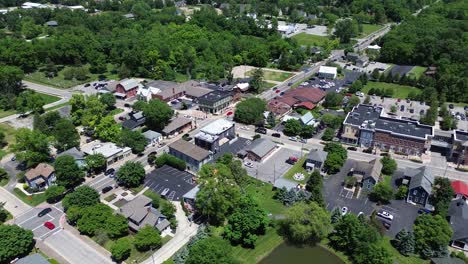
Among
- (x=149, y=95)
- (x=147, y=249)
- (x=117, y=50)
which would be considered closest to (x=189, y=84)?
(x=149, y=95)

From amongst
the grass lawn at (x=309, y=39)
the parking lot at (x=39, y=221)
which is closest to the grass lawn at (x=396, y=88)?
the grass lawn at (x=309, y=39)

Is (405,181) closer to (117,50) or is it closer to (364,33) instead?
(117,50)

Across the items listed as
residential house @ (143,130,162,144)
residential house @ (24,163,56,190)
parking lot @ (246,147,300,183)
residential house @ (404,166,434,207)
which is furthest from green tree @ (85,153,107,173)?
residential house @ (404,166,434,207)

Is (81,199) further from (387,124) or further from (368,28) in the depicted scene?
(368,28)

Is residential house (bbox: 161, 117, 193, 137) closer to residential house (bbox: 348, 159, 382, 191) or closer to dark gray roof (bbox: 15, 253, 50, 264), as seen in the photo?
residential house (bbox: 348, 159, 382, 191)

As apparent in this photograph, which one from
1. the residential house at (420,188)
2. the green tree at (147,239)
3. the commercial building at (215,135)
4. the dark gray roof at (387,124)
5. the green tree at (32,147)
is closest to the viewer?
the green tree at (147,239)

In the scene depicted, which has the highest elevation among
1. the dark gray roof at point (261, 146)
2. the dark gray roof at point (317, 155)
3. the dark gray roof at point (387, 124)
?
the dark gray roof at point (387, 124)

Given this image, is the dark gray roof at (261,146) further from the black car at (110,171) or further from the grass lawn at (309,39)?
the grass lawn at (309,39)
